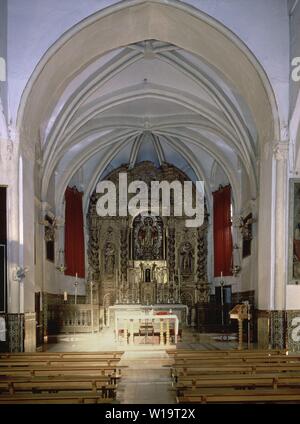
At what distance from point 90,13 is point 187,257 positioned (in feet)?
49.5

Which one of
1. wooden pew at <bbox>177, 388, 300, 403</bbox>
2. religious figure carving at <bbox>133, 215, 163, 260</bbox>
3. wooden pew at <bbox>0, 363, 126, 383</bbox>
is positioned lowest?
wooden pew at <bbox>0, 363, 126, 383</bbox>

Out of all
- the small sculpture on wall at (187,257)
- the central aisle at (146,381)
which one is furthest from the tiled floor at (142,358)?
the small sculpture on wall at (187,257)

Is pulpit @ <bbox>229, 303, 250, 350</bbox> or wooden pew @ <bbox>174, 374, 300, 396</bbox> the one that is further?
pulpit @ <bbox>229, 303, 250, 350</bbox>

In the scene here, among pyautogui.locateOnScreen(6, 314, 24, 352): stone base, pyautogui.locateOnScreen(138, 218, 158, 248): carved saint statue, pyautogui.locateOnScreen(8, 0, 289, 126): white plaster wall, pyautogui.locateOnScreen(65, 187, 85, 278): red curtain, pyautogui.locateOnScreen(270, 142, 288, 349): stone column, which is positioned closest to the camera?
pyautogui.locateOnScreen(6, 314, 24, 352): stone base

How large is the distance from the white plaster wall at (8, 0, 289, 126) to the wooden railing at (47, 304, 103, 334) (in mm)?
9818

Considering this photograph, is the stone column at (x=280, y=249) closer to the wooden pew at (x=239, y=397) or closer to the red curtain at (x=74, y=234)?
the wooden pew at (x=239, y=397)

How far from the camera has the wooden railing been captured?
2108 cm

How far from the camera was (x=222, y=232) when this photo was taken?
25438mm

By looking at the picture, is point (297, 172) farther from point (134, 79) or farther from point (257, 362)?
point (134, 79)

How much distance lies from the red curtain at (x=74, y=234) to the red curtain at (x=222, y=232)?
6102mm

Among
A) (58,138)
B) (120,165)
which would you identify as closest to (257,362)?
(58,138)

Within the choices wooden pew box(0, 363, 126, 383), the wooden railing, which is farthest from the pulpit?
wooden pew box(0, 363, 126, 383)

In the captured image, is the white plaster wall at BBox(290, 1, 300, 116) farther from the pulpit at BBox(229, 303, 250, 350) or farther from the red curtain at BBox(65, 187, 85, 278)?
the red curtain at BBox(65, 187, 85, 278)

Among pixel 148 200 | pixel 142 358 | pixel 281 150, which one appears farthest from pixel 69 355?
pixel 148 200
